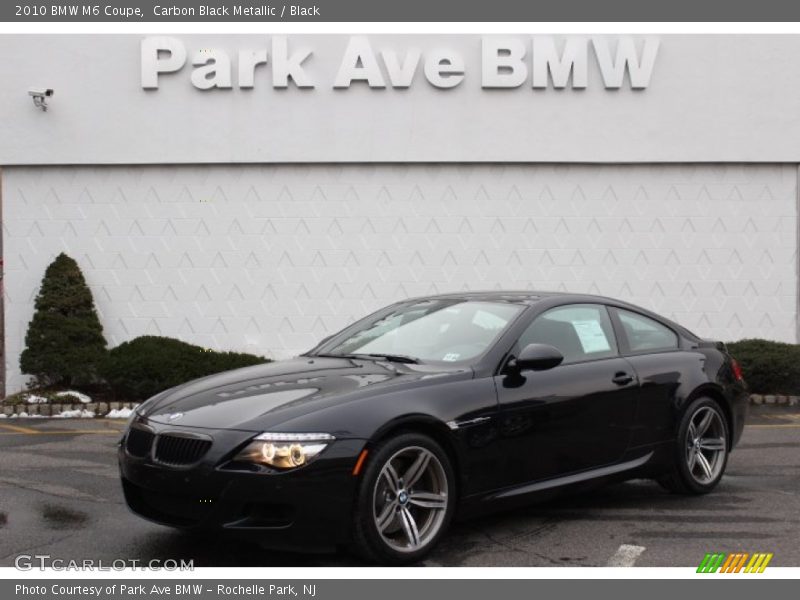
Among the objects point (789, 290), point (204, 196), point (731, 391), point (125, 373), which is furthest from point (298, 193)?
point (731, 391)

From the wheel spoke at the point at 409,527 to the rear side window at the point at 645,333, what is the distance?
2344 mm

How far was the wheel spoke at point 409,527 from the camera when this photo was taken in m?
5.24

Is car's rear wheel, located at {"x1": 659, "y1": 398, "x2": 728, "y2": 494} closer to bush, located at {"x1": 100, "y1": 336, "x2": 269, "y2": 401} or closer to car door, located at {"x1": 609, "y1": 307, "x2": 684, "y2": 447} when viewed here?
car door, located at {"x1": 609, "y1": 307, "x2": 684, "y2": 447}

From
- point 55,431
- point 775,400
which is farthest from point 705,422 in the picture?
point 55,431

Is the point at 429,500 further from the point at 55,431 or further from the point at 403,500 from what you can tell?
the point at 55,431

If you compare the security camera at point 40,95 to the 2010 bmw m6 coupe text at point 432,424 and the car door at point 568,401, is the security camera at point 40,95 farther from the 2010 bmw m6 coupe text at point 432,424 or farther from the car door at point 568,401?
the car door at point 568,401

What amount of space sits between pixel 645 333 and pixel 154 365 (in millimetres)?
7099

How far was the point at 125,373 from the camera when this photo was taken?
12.3 metres

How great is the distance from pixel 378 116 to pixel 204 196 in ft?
8.77

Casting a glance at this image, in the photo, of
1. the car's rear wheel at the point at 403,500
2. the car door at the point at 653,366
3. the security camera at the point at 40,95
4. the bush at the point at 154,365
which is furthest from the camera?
the security camera at the point at 40,95

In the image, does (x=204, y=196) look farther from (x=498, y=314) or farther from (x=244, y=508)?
(x=244, y=508)

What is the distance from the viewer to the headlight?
4922mm

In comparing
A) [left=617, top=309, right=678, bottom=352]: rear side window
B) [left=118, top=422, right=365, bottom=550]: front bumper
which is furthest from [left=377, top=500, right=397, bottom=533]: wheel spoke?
[left=617, top=309, right=678, bottom=352]: rear side window

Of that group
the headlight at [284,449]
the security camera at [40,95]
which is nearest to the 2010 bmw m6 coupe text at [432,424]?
the headlight at [284,449]
